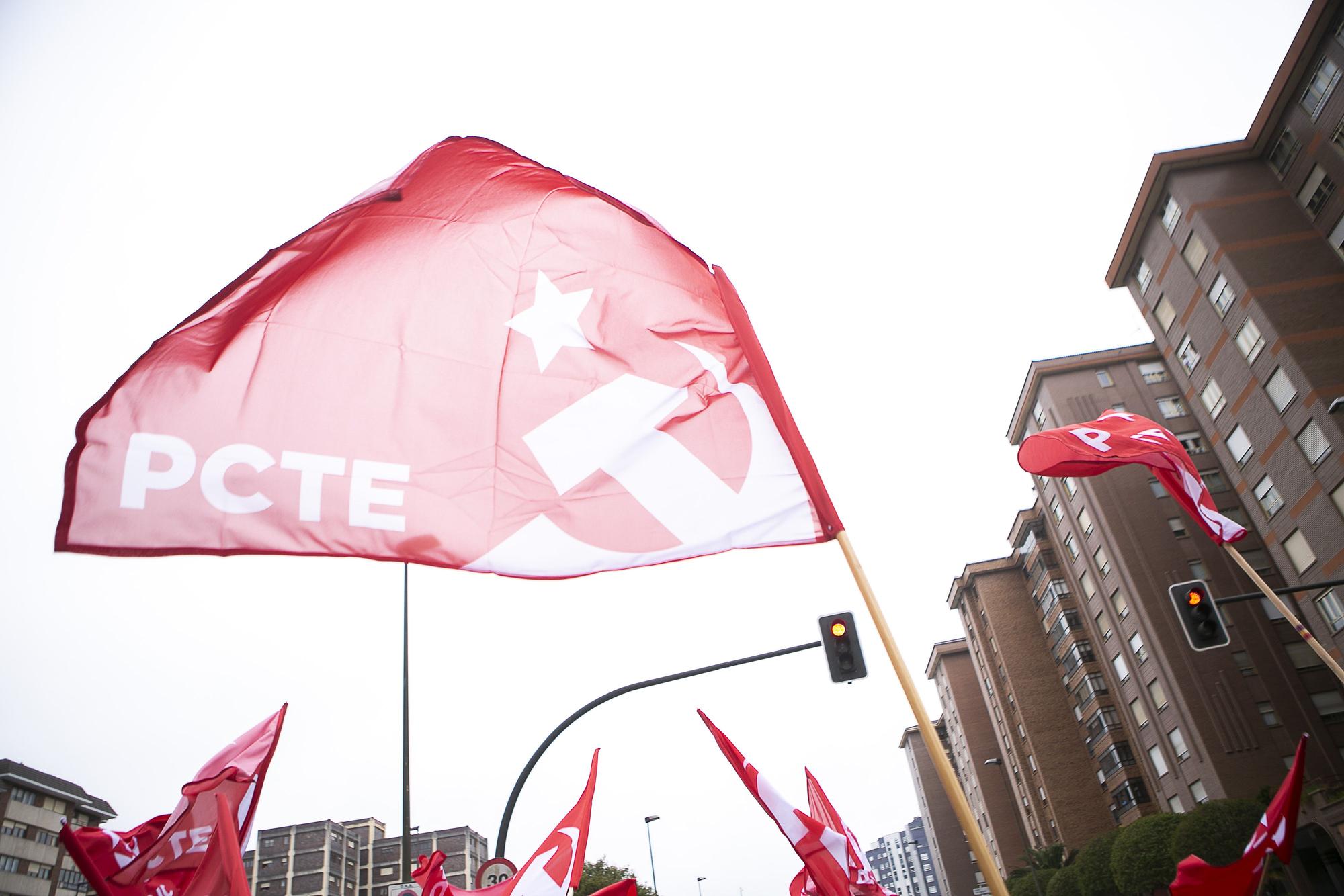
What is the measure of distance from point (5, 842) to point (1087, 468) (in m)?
75.9

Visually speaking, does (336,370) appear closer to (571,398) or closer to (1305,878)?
(571,398)

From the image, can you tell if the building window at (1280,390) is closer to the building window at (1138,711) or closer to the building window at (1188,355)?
the building window at (1188,355)

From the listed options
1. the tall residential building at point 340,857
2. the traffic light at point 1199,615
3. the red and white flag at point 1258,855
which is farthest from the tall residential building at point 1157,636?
the tall residential building at point 340,857

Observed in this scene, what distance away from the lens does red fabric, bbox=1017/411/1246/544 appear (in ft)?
37.4

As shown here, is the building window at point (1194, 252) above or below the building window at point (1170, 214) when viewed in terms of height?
below

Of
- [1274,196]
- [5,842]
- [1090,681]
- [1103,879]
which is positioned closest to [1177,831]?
[1103,879]

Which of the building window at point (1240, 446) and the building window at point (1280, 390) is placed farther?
the building window at point (1240, 446)

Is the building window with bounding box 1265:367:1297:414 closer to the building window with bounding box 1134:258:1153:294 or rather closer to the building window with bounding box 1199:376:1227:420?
the building window with bounding box 1199:376:1227:420

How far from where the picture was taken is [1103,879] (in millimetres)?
48406

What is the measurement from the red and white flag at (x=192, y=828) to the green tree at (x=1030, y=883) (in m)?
56.5

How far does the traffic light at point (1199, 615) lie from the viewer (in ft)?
40.6

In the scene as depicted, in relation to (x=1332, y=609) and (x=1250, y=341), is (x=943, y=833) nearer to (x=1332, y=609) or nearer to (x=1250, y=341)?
(x=1332, y=609)

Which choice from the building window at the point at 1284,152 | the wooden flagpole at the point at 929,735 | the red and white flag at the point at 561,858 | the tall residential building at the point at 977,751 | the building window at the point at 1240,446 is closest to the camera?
the wooden flagpole at the point at 929,735

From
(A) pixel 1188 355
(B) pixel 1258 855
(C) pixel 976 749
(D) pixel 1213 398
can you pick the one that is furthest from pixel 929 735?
(C) pixel 976 749
